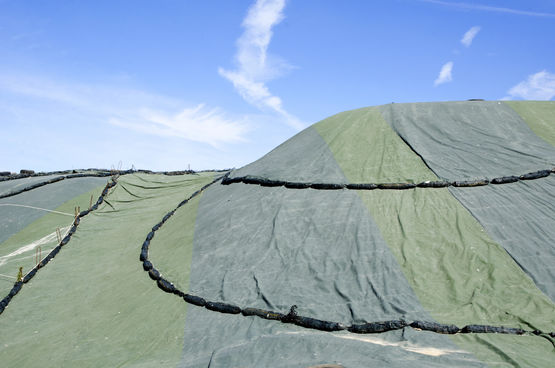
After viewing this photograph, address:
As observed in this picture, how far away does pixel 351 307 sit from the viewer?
4680 millimetres

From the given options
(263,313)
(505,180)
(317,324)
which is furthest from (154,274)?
(505,180)

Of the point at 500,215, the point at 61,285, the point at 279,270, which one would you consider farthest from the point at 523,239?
the point at 61,285

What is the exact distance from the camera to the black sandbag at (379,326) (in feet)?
14.2

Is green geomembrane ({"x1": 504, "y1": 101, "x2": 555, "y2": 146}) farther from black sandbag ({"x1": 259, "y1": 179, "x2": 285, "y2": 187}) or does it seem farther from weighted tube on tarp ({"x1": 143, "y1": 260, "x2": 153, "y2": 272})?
weighted tube on tarp ({"x1": 143, "y1": 260, "x2": 153, "y2": 272})

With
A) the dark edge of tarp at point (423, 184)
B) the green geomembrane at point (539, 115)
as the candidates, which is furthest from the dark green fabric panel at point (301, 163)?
the green geomembrane at point (539, 115)

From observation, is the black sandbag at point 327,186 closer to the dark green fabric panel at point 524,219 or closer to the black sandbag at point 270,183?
the black sandbag at point 270,183

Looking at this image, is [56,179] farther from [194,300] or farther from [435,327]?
[435,327]

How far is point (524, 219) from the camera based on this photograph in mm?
5547

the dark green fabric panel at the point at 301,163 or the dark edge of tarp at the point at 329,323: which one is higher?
the dark green fabric panel at the point at 301,163

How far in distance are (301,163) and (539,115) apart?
438 cm

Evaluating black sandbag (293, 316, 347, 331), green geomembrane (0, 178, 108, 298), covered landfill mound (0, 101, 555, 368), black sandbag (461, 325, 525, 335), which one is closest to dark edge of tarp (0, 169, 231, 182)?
green geomembrane (0, 178, 108, 298)

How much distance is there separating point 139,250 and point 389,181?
408 cm

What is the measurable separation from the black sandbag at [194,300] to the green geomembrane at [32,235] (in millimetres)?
3102

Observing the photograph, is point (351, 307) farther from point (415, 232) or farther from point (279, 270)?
point (415, 232)
